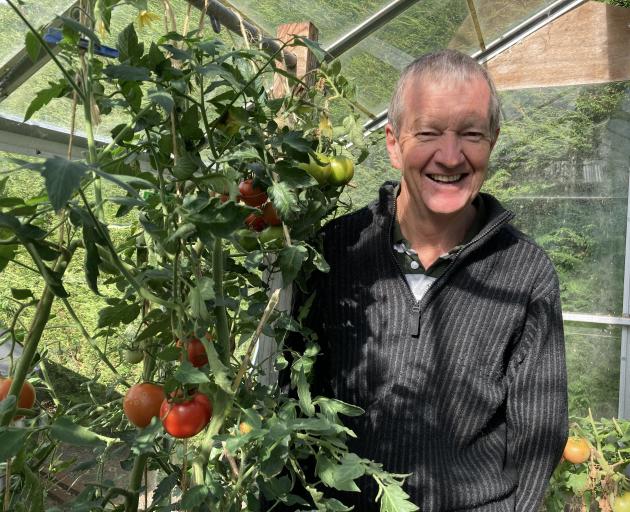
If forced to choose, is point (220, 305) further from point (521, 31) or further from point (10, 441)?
point (521, 31)

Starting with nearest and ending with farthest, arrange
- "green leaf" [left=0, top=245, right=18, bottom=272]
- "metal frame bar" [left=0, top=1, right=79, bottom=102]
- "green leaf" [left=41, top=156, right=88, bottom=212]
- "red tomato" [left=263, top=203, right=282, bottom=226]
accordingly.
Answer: "green leaf" [left=41, top=156, right=88, bottom=212]
"green leaf" [left=0, top=245, right=18, bottom=272]
"red tomato" [left=263, top=203, right=282, bottom=226]
"metal frame bar" [left=0, top=1, right=79, bottom=102]

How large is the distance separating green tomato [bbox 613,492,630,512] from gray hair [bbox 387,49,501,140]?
1.52 m

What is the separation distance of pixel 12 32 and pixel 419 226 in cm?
141

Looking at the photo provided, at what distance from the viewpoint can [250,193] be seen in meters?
1.03

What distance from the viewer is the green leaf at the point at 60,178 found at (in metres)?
0.47

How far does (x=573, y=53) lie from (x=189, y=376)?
14.4ft

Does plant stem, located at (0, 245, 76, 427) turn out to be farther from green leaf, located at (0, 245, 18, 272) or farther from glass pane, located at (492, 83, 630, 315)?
glass pane, located at (492, 83, 630, 315)

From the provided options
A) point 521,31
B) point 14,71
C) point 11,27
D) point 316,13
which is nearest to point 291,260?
point 11,27

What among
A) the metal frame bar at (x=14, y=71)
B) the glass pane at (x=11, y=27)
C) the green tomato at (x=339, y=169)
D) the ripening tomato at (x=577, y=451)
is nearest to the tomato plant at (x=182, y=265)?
the green tomato at (x=339, y=169)

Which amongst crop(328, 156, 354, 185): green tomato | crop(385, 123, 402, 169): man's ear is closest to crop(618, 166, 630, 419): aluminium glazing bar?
crop(385, 123, 402, 169): man's ear

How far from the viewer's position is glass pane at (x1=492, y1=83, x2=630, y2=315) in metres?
4.32

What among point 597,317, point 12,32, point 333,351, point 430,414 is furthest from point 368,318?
point 597,317

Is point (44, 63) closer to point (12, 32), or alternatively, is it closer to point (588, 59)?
point (12, 32)

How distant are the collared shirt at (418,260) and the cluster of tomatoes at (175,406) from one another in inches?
25.0
